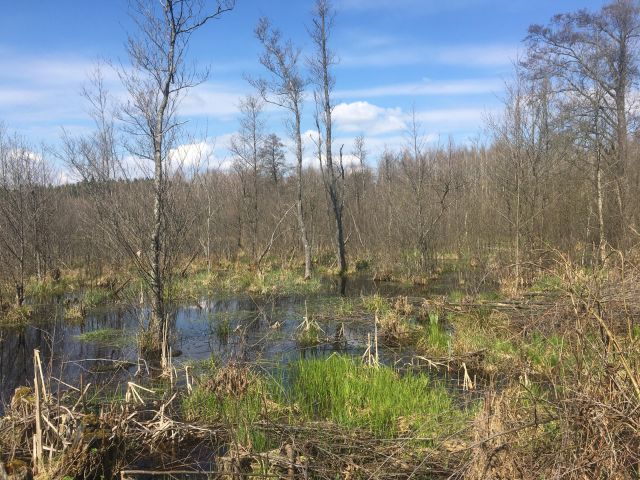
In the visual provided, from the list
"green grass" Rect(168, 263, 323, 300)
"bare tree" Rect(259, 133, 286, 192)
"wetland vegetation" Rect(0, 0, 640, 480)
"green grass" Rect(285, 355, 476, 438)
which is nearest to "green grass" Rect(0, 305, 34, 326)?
"wetland vegetation" Rect(0, 0, 640, 480)

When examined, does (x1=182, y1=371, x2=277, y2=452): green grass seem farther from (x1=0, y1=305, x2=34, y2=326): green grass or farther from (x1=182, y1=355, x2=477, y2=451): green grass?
(x1=0, y1=305, x2=34, y2=326): green grass

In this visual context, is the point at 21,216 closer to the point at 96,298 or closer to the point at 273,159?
the point at 96,298

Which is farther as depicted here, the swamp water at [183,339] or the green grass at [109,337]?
the green grass at [109,337]

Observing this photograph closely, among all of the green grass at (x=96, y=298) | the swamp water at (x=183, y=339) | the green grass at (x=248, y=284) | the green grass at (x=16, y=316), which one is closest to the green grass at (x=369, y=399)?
the swamp water at (x=183, y=339)

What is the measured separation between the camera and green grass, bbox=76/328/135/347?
9352 mm

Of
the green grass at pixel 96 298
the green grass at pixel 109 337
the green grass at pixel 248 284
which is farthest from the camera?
the green grass at pixel 248 284

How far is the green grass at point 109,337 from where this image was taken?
935cm

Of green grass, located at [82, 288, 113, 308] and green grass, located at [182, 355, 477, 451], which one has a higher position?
green grass, located at [82, 288, 113, 308]

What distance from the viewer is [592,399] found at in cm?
266

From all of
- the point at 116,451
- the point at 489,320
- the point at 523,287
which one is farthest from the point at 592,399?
the point at 523,287

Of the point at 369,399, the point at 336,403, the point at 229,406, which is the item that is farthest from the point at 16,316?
the point at 369,399

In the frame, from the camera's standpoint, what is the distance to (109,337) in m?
9.88

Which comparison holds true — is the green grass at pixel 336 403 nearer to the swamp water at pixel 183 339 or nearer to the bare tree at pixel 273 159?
the swamp water at pixel 183 339

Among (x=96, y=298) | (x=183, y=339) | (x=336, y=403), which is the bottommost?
(x=183, y=339)
